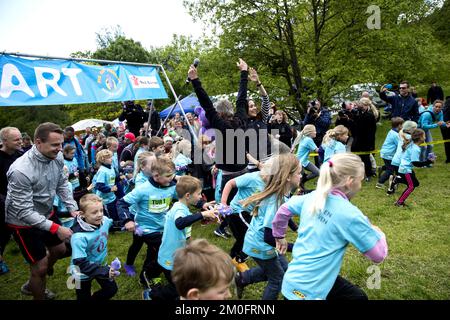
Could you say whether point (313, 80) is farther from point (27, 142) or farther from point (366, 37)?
point (27, 142)

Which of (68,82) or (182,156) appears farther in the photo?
(182,156)

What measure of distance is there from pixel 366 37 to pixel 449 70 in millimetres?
10705

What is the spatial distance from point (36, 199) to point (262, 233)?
8.08ft

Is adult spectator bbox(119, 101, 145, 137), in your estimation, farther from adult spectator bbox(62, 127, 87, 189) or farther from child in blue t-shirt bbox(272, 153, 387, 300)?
child in blue t-shirt bbox(272, 153, 387, 300)

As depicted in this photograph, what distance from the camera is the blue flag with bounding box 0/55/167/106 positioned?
4.97m

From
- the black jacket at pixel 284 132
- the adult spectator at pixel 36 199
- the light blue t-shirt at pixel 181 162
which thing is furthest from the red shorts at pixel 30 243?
the black jacket at pixel 284 132

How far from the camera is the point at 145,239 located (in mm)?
3865

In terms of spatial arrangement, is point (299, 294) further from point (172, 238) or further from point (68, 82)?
point (68, 82)

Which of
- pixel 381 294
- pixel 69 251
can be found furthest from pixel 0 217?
pixel 381 294

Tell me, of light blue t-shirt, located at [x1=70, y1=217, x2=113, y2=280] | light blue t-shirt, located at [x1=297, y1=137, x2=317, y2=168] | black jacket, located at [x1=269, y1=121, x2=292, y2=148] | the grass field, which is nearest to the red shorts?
light blue t-shirt, located at [x1=70, y1=217, x2=113, y2=280]

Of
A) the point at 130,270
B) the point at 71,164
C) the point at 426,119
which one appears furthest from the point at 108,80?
the point at 426,119

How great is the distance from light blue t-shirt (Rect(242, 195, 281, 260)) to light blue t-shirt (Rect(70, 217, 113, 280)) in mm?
1512

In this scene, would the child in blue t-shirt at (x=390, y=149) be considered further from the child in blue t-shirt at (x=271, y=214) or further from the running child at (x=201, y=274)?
the running child at (x=201, y=274)

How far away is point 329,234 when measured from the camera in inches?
84.2
